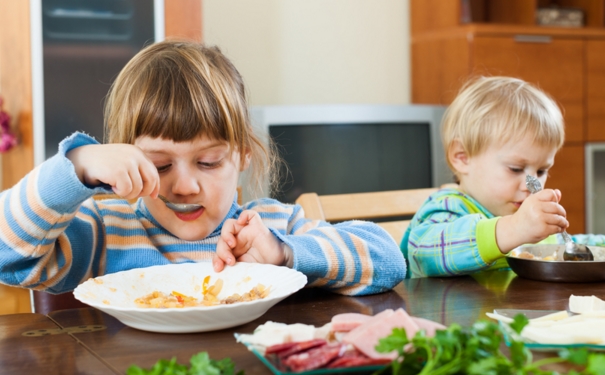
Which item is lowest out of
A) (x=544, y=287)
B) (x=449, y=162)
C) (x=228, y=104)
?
(x=544, y=287)

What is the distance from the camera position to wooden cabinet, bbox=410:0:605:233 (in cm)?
312

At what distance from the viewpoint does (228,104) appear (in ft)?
3.68

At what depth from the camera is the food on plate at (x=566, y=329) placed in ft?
2.18

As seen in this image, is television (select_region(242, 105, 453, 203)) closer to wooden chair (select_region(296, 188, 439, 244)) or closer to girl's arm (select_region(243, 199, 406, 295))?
wooden chair (select_region(296, 188, 439, 244))

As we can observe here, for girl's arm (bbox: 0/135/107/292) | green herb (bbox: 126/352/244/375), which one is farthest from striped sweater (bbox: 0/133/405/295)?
green herb (bbox: 126/352/244/375)

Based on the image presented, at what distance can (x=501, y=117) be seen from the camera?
1476mm

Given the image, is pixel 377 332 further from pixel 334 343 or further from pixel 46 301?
pixel 46 301

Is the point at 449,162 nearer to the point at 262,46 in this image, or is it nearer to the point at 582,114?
the point at 262,46

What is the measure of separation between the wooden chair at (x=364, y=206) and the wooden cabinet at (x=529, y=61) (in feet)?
5.43

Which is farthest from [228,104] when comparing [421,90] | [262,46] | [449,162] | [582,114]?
[582,114]

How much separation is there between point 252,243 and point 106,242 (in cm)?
24

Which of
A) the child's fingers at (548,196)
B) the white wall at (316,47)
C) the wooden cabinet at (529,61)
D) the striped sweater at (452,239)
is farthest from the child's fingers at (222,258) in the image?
the wooden cabinet at (529,61)

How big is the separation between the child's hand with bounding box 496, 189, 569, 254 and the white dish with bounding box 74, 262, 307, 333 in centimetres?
43

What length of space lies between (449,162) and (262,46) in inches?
65.7
